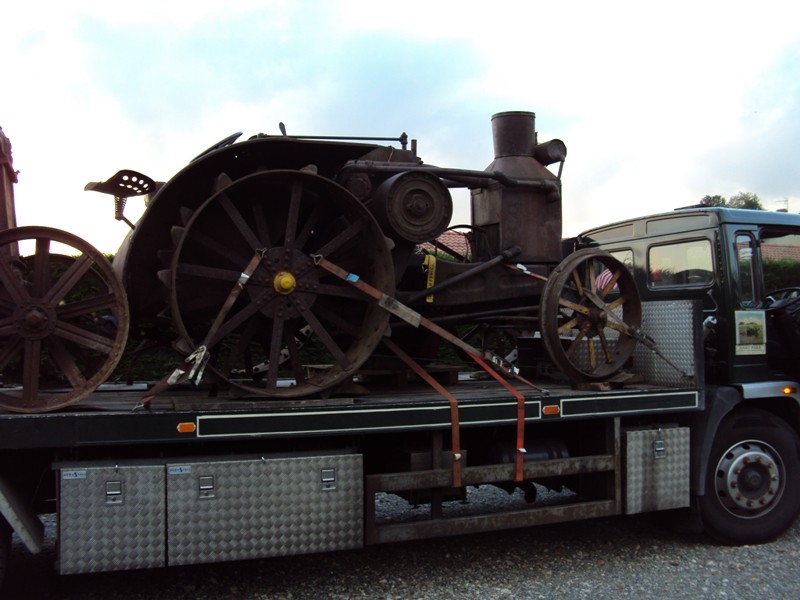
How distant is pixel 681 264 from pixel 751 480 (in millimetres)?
1726

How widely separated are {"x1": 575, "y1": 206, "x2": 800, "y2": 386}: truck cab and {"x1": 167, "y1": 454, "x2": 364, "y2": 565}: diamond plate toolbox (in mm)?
3069

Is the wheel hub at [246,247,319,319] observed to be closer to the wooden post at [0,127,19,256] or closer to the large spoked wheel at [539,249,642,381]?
the wooden post at [0,127,19,256]

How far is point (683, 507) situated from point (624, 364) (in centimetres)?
112

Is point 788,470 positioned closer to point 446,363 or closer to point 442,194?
point 446,363

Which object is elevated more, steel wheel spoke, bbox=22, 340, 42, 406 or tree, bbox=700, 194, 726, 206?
tree, bbox=700, 194, 726, 206

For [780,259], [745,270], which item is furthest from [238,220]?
[780,259]

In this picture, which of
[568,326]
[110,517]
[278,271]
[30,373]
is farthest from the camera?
[568,326]

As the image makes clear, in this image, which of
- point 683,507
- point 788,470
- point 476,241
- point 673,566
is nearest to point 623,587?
point 673,566

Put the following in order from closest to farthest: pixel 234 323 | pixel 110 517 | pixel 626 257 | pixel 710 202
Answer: pixel 110 517
pixel 234 323
pixel 626 257
pixel 710 202

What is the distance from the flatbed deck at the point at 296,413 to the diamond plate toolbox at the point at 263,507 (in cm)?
19

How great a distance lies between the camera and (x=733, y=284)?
562cm

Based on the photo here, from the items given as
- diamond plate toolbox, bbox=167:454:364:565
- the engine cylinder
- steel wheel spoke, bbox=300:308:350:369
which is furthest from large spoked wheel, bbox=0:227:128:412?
the engine cylinder

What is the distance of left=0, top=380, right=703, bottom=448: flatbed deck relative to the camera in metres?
3.88

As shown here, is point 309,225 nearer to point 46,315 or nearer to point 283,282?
point 283,282
